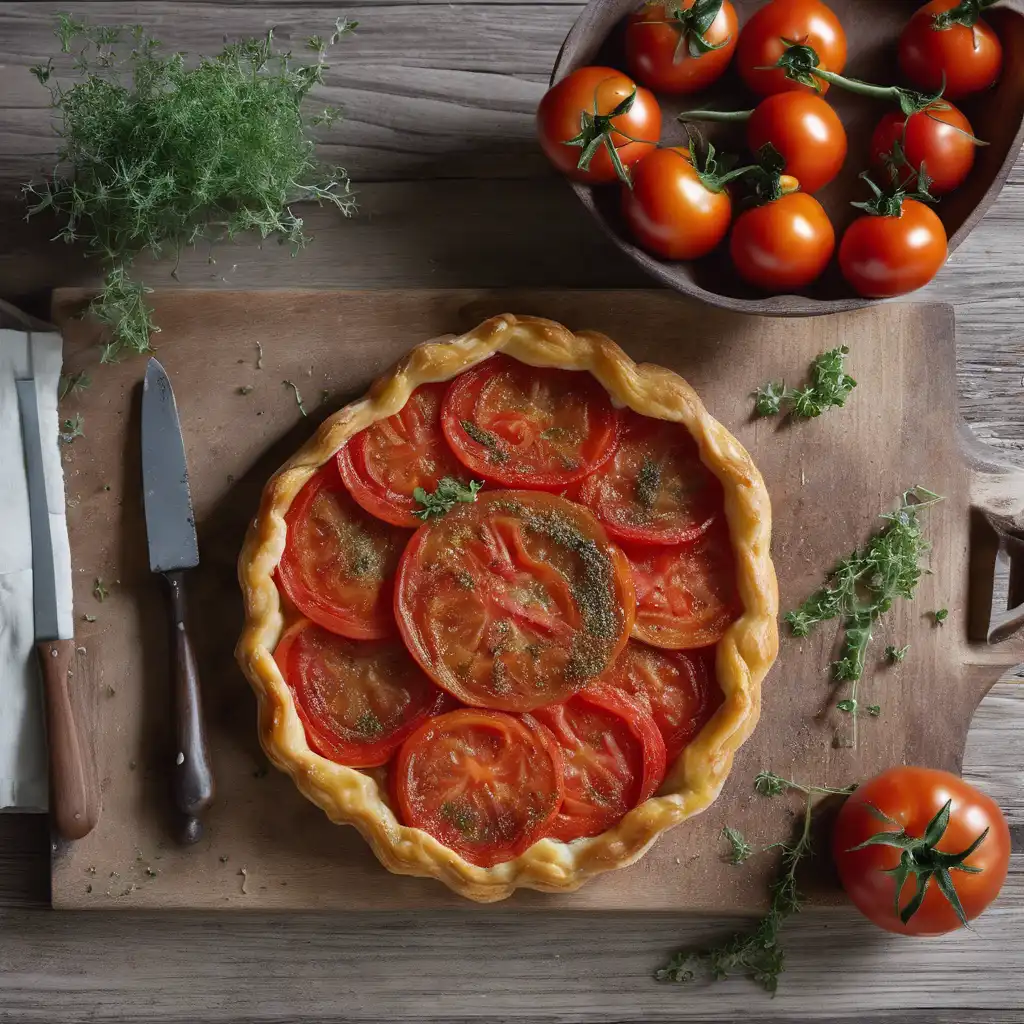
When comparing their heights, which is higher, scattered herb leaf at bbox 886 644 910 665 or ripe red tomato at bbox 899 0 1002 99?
ripe red tomato at bbox 899 0 1002 99

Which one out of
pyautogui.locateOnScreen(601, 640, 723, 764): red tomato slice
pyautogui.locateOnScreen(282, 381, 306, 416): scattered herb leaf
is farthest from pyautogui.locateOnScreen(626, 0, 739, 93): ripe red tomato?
pyautogui.locateOnScreen(601, 640, 723, 764): red tomato slice

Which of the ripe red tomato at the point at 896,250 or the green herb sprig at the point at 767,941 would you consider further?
the green herb sprig at the point at 767,941

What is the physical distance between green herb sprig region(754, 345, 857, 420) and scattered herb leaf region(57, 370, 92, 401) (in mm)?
2282

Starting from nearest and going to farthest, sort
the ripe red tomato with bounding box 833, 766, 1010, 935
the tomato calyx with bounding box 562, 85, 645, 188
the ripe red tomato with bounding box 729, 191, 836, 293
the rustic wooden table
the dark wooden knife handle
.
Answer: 1. the tomato calyx with bounding box 562, 85, 645, 188
2. the ripe red tomato with bounding box 729, 191, 836, 293
3. the ripe red tomato with bounding box 833, 766, 1010, 935
4. the dark wooden knife handle
5. the rustic wooden table

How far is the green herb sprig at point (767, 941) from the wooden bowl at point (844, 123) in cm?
159

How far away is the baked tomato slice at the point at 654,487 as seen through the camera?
11.4 feet

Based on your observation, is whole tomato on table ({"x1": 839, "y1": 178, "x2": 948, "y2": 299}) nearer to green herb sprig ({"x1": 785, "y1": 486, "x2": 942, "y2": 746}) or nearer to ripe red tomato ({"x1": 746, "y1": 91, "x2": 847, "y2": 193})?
ripe red tomato ({"x1": 746, "y1": 91, "x2": 847, "y2": 193})

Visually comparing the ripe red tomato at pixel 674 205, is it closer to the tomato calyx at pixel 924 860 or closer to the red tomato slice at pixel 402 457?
the red tomato slice at pixel 402 457

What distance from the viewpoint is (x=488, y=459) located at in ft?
11.4

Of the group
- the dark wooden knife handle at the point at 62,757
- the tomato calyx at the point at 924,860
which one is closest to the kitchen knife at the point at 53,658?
the dark wooden knife handle at the point at 62,757

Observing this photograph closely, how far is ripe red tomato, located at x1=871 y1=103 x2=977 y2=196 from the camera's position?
11.1ft

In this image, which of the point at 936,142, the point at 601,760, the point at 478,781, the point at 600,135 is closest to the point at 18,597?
the point at 478,781

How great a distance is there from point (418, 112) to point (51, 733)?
247 centimetres

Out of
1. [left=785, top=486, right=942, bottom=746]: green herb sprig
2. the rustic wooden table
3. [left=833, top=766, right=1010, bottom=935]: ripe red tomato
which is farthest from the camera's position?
the rustic wooden table
